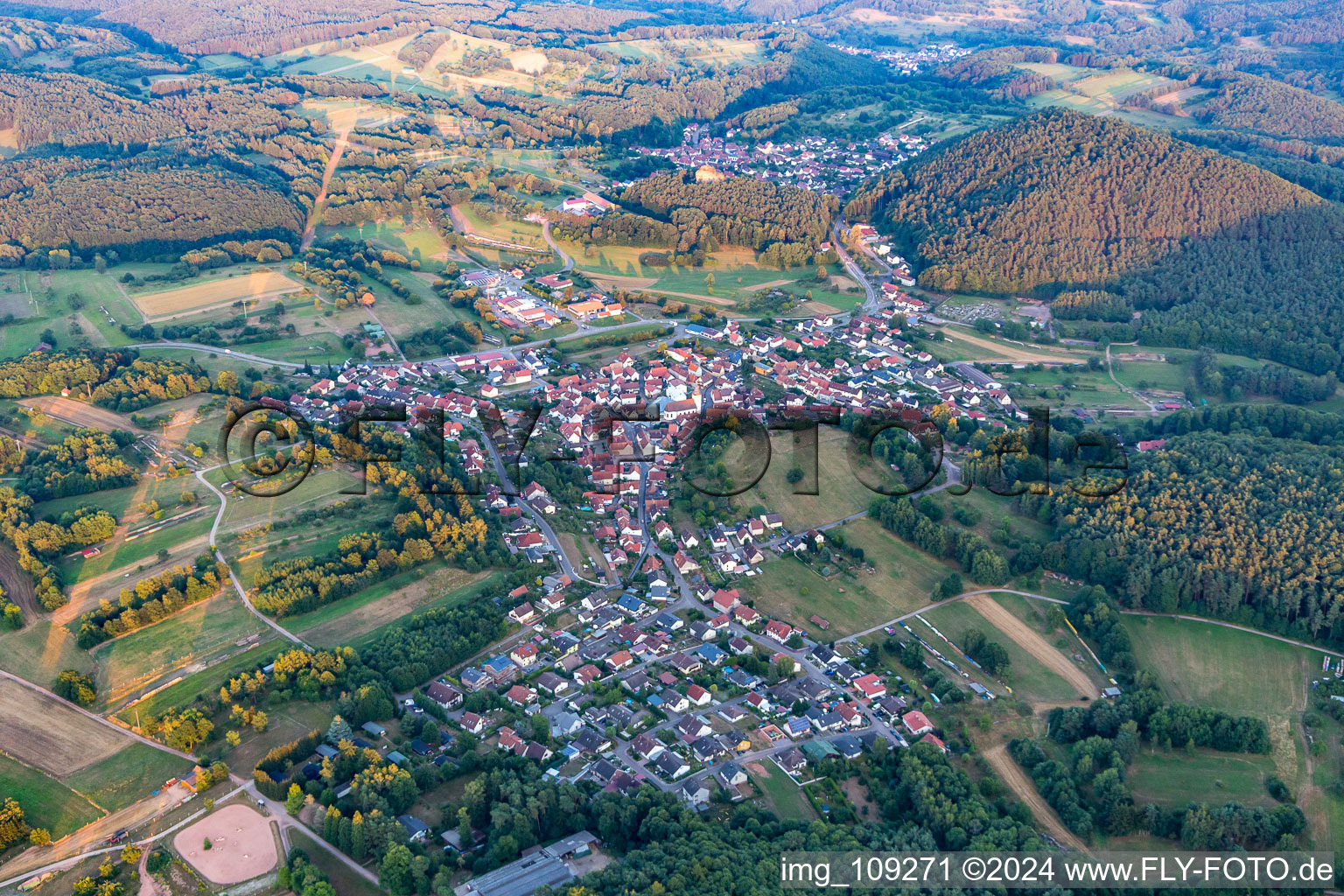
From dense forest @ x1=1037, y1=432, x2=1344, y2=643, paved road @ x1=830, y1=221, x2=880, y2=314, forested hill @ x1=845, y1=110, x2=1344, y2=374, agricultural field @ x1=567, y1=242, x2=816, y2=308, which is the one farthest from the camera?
agricultural field @ x1=567, y1=242, x2=816, y2=308

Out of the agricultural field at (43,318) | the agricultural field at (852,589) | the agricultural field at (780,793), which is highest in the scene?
the agricultural field at (43,318)

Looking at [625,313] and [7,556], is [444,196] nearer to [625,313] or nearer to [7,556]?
[625,313]

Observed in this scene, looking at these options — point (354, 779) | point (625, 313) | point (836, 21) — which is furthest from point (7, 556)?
point (836, 21)

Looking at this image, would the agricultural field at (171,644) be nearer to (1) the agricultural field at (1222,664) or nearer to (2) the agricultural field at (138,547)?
(2) the agricultural field at (138,547)

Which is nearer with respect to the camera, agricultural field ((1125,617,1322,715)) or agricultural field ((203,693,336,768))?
agricultural field ((203,693,336,768))

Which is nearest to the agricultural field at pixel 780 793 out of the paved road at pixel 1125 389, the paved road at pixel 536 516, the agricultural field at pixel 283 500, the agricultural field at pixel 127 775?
the paved road at pixel 536 516

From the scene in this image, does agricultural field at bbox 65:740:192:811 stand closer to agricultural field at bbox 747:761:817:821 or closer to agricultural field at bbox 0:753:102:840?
agricultural field at bbox 0:753:102:840

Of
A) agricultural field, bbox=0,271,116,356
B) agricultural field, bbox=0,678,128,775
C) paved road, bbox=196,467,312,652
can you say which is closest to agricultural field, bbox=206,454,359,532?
paved road, bbox=196,467,312,652
